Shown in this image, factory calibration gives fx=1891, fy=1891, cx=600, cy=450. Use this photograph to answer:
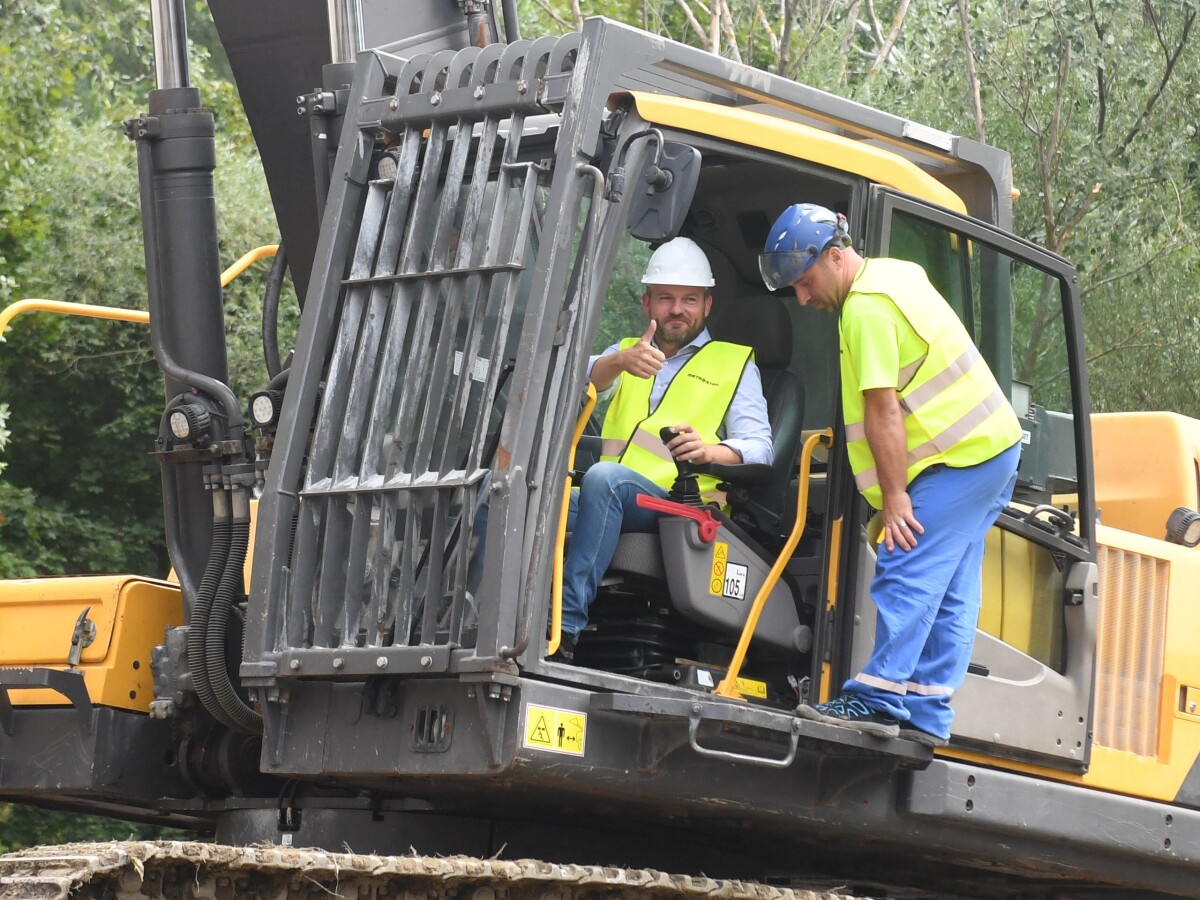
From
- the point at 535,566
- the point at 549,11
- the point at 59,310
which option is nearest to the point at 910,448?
the point at 535,566

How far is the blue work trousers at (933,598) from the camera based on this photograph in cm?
530

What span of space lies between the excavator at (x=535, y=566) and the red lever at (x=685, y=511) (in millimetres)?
13

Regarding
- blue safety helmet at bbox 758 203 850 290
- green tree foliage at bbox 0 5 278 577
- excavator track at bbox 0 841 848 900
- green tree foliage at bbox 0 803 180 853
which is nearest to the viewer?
excavator track at bbox 0 841 848 900

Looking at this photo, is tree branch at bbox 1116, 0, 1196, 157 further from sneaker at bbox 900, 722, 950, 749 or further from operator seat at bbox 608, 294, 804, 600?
sneaker at bbox 900, 722, 950, 749

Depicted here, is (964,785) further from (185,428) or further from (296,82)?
(296,82)

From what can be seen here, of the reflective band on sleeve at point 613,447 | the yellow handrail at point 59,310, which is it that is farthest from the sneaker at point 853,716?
the yellow handrail at point 59,310

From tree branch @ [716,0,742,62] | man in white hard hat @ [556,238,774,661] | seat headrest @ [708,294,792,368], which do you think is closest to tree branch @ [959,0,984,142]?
tree branch @ [716,0,742,62]

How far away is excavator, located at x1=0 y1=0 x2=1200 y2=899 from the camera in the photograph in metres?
4.83

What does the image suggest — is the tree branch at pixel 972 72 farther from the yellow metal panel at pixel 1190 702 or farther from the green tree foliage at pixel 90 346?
the yellow metal panel at pixel 1190 702

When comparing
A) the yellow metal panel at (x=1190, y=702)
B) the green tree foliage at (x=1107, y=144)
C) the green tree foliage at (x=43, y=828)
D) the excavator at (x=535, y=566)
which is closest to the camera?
the excavator at (x=535, y=566)

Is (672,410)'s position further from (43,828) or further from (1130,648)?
(43,828)

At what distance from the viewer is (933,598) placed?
5.36 m

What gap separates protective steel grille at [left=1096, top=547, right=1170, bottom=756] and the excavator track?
5.60 ft

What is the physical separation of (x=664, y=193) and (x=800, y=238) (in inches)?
23.1
